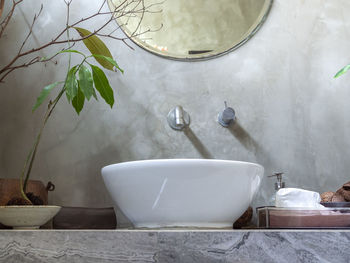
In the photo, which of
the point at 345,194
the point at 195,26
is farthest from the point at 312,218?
the point at 195,26

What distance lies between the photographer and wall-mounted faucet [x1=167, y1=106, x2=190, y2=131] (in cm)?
140

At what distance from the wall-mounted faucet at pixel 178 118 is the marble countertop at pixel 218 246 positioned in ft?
2.10

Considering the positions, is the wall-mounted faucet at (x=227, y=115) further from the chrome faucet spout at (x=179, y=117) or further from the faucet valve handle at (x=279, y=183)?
the faucet valve handle at (x=279, y=183)

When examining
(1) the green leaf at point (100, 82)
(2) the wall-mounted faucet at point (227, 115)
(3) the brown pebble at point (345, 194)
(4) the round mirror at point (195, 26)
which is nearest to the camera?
(3) the brown pebble at point (345, 194)

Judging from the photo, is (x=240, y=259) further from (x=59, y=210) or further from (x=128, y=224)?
(x=128, y=224)

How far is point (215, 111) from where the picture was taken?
147 cm

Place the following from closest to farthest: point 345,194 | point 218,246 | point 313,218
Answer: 1. point 218,246
2. point 313,218
3. point 345,194

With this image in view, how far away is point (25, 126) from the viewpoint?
4.86 ft

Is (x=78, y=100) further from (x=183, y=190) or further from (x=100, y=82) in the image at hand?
(x=183, y=190)

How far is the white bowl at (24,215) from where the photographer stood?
982mm

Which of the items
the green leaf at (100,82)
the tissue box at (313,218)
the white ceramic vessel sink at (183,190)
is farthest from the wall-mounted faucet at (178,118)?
the tissue box at (313,218)

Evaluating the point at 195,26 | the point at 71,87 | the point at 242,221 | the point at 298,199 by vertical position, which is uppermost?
the point at 195,26

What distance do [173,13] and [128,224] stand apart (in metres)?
0.75

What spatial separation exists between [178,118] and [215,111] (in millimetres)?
153
